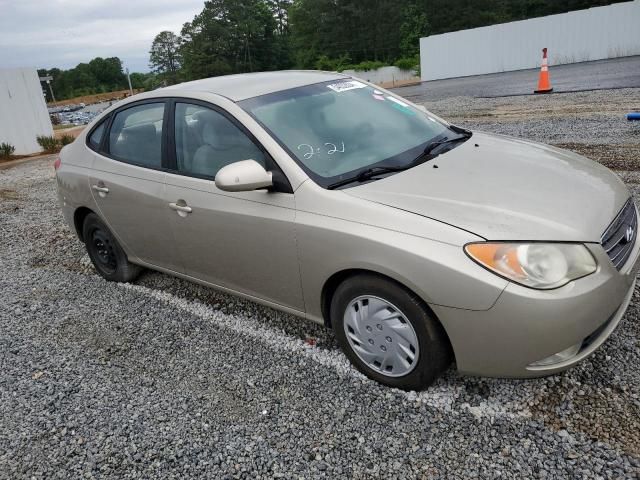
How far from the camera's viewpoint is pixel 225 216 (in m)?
3.16

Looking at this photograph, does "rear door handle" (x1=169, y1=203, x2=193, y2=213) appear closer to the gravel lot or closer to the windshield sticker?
the gravel lot

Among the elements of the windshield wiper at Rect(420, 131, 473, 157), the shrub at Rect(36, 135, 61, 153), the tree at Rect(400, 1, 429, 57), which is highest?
the tree at Rect(400, 1, 429, 57)

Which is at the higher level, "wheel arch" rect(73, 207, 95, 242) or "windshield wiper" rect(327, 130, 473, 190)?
"windshield wiper" rect(327, 130, 473, 190)

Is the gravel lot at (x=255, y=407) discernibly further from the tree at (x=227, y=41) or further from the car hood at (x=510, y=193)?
the tree at (x=227, y=41)

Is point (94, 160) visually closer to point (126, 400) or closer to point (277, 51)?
point (126, 400)

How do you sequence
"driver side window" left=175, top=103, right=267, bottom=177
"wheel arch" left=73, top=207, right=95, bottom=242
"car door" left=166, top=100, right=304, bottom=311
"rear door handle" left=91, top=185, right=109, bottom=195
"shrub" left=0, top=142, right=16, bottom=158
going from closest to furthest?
"car door" left=166, top=100, right=304, bottom=311, "driver side window" left=175, top=103, right=267, bottom=177, "rear door handle" left=91, top=185, right=109, bottom=195, "wheel arch" left=73, top=207, right=95, bottom=242, "shrub" left=0, top=142, right=16, bottom=158

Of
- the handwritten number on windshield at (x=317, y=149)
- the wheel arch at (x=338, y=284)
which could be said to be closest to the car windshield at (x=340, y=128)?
the handwritten number on windshield at (x=317, y=149)

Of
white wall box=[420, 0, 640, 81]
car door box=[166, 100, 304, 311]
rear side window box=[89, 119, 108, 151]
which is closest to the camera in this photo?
car door box=[166, 100, 304, 311]

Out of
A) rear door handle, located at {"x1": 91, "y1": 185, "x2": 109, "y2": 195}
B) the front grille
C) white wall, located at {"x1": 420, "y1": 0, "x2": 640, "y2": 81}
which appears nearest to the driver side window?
rear door handle, located at {"x1": 91, "y1": 185, "x2": 109, "y2": 195}

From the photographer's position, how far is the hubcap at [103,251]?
178 inches

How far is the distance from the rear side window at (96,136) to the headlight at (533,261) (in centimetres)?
339

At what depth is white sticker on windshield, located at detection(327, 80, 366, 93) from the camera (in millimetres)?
3604

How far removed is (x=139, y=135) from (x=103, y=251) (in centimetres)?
131

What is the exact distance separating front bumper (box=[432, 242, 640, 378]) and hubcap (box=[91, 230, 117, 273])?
324 cm
